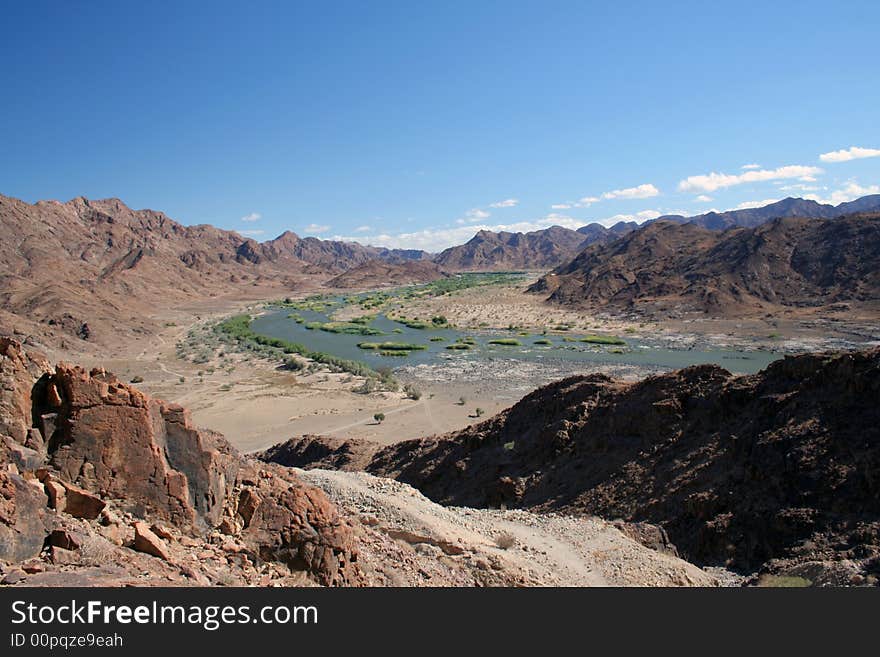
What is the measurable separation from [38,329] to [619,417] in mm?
59165

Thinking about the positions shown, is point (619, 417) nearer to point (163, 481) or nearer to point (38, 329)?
point (163, 481)

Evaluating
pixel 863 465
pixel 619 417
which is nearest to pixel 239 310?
pixel 619 417

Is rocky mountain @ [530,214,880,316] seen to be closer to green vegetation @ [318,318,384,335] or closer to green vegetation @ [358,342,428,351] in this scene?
green vegetation @ [318,318,384,335]

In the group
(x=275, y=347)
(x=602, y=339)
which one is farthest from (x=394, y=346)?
(x=602, y=339)

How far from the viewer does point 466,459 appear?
66.5 feet

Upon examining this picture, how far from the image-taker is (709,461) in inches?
593

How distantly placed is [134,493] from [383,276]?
169 metres

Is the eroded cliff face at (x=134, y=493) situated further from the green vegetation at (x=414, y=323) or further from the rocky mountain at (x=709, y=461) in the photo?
the green vegetation at (x=414, y=323)

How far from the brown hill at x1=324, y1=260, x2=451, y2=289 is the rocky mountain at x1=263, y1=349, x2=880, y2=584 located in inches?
5550

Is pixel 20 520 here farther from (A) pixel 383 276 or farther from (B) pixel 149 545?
(A) pixel 383 276

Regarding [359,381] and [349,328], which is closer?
[359,381]

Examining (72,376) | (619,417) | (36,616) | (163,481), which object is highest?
(72,376)

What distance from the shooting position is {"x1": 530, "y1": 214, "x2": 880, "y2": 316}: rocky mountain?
74875 mm

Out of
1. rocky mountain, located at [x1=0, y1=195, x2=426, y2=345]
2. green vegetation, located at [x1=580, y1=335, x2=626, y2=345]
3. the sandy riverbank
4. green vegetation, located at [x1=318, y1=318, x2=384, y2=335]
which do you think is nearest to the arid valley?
the sandy riverbank
